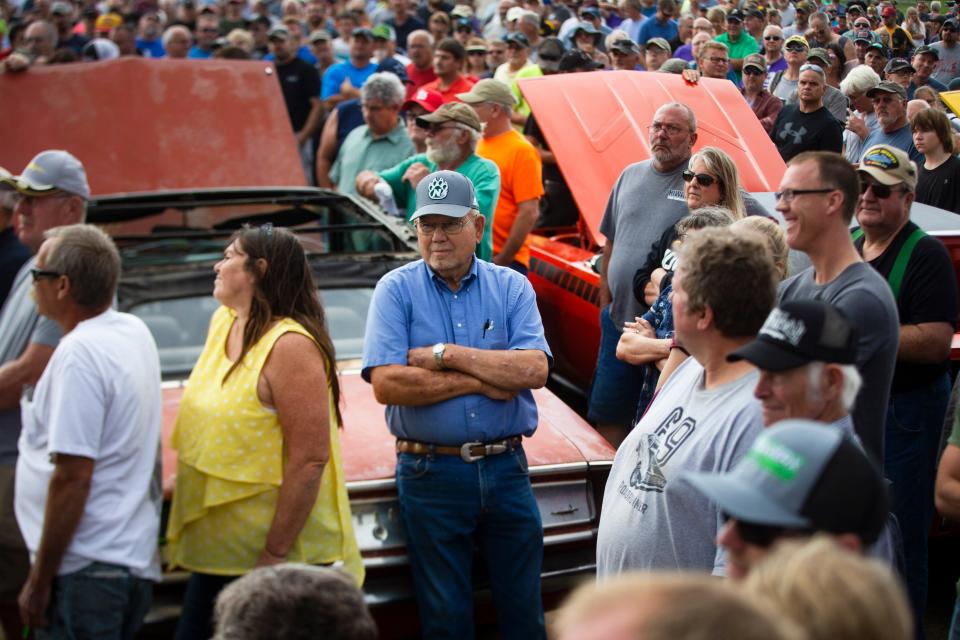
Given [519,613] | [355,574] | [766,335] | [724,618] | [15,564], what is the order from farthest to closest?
[519,613] < [355,574] < [15,564] < [766,335] < [724,618]

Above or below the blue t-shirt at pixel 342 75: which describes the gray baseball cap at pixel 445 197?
above

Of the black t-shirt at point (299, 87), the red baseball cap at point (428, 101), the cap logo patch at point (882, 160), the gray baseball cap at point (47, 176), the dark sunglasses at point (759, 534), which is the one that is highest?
the dark sunglasses at point (759, 534)

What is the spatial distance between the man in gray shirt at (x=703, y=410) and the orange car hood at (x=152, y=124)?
20.2 ft

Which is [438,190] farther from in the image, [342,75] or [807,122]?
[342,75]

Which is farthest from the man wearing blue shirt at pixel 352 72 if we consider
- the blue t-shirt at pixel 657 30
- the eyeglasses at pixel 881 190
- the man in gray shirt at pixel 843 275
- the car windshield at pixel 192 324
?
the man in gray shirt at pixel 843 275

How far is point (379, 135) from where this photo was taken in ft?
26.3

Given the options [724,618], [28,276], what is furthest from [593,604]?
[28,276]

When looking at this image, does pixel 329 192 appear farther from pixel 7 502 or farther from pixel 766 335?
pixel 766 335

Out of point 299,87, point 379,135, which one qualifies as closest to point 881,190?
point 379,135

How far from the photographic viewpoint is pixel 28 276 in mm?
4039

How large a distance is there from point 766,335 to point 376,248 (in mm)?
3911

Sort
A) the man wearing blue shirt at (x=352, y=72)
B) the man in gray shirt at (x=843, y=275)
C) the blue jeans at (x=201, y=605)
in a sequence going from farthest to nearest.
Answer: the man wearing blue shirt at (x=352, y=72), the blue jeans at (x=201, y=605), the man in gray shirt at (x=843, y=275)

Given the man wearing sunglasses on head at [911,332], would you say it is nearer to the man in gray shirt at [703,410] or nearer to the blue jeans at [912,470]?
the blue jeans at [912,470]

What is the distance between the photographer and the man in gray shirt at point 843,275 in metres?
3.29
